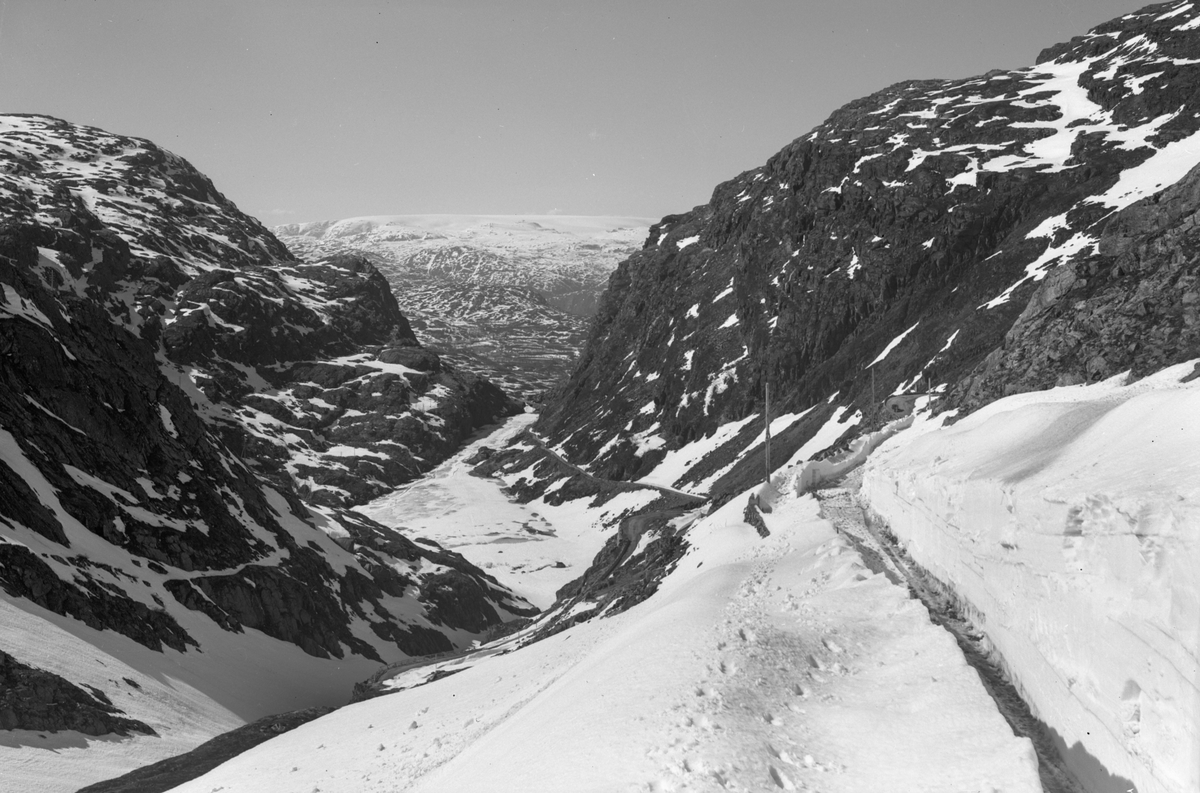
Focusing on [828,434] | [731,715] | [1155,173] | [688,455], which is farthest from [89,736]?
[1155,173]

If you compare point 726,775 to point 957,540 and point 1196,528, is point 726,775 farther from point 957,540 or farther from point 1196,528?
point 957,540

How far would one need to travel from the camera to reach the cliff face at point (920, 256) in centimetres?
5123

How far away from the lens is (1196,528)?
1132cm

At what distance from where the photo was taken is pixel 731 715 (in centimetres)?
1557

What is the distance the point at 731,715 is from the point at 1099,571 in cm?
622

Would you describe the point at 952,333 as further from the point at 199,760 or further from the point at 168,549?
the point at 199,760

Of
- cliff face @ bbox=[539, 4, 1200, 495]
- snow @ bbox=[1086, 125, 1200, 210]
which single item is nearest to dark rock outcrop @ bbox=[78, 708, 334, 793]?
cliff face @ bbox=[539, 4, 1200, 495]

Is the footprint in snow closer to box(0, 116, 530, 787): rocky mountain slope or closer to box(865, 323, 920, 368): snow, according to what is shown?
box(0, 116, 530, 787): rocky mountain slope

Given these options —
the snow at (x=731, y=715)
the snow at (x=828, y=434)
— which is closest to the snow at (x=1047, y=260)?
the snow at (x=828, y=434)

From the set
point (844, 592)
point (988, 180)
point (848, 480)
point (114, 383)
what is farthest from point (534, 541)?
point (844, 592)

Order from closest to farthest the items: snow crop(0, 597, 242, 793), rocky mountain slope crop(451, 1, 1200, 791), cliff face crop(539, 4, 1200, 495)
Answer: rocky mountain slope crop(451, 1, 1200, 791) → snow crop(0, 597, 242, 793) → cliff face crop(539, 4, 1200, 495)

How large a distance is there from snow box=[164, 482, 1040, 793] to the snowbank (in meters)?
1.24

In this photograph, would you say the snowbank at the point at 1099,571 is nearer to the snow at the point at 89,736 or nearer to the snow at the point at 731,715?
the snow at the point at 731,715

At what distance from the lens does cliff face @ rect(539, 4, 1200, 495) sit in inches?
2017
